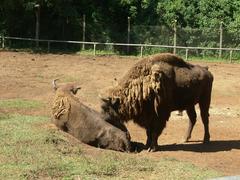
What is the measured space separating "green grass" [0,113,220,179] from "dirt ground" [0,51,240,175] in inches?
33.7

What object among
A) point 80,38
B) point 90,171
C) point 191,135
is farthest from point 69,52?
point 90,171

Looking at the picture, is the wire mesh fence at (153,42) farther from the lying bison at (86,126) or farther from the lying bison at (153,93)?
the lying bison at (86,126)

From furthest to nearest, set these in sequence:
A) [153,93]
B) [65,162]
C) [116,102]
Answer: [153,93] → [116,102] → [65,162]

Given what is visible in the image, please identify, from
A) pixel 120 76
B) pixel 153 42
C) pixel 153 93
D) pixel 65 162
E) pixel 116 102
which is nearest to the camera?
pixel 65 162

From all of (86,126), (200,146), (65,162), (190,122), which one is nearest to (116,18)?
(190,122)

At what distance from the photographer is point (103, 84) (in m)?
18.3

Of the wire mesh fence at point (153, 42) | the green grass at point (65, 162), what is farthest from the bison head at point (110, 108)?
the wire mesh fence at point (153, 42)

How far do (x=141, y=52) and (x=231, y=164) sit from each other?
20661mm

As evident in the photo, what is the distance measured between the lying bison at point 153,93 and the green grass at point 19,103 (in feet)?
12.7

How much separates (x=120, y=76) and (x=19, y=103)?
6.42m

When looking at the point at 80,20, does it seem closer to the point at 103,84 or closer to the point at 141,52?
the point at 141,52

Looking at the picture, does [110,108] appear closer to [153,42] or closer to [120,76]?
[120,76]

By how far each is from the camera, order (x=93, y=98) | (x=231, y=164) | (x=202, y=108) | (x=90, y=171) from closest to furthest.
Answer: (x=90, y=171) → (x=231, y=164) → (x=202, y=108) → (x=93, y=98)

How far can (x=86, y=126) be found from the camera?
9.54m
